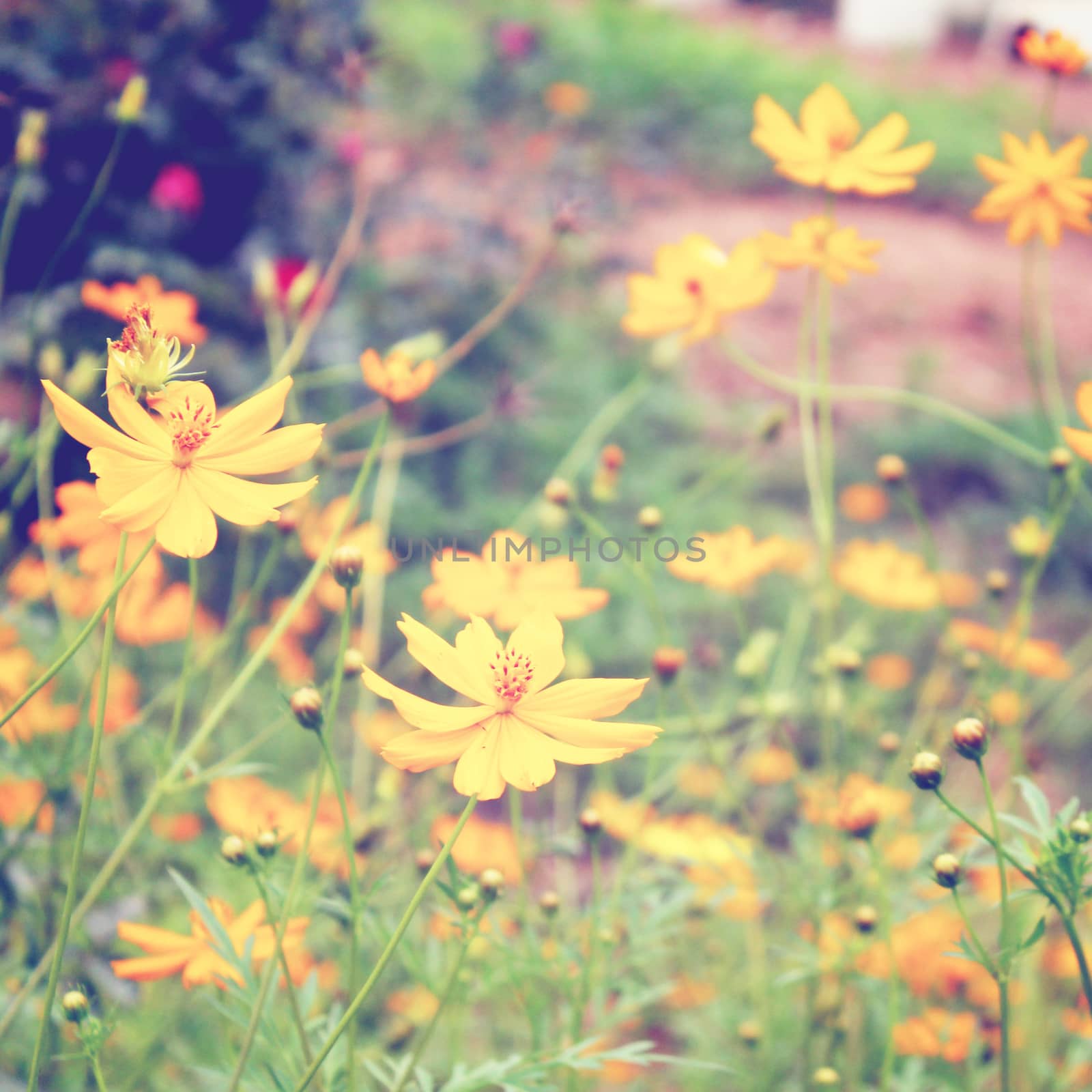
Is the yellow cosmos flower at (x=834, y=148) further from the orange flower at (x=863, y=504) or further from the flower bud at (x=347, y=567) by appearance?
the orange flower at (x=863, y=504)

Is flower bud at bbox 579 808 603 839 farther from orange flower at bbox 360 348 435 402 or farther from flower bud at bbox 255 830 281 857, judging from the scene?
orange flower at bbox 360 348 435 402

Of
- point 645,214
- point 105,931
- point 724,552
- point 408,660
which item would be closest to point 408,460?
point 408,660

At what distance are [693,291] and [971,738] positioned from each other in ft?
1.61

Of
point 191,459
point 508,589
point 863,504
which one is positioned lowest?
point 863,504

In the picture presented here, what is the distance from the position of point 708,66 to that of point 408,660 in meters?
4.01

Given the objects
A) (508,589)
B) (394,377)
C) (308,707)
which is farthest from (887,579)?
(308,707)

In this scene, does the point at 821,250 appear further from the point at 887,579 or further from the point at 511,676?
the point at 887,579

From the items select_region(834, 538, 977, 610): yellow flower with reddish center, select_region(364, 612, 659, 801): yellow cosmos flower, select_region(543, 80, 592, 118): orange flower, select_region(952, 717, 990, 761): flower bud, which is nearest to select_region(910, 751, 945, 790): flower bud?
select_region(952, 717, 990, 761): flower bud

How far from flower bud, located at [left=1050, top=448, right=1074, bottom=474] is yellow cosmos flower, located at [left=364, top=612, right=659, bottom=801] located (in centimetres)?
53

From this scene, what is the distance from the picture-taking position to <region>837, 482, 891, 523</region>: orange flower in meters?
2.01

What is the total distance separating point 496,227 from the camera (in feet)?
6.87

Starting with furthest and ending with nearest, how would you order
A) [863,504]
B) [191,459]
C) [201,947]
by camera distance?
[863,504] → [201,947] → [191,459]

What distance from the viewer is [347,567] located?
60 cm

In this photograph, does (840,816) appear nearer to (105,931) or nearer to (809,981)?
(809,981)
